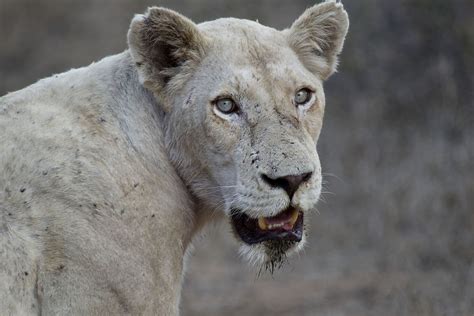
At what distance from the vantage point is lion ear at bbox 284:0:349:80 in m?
5.57

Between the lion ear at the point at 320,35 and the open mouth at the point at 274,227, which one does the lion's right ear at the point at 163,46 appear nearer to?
the lion ear at the point at 320,35

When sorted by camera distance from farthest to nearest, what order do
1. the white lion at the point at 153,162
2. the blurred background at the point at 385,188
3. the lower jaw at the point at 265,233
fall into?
the blurred background at the point at 385,188 → the lower jaw at the point at 265,233 → the white lion at the point at 153,162

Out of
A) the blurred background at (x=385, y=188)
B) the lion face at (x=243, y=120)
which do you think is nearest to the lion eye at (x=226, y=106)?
the lion face at (x=243, y=120)

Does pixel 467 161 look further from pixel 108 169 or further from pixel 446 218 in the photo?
pixel 108 169

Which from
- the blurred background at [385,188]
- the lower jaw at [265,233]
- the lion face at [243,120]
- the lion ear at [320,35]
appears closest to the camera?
the lion face at [243,120]

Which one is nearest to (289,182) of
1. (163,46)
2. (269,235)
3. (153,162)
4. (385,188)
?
(269,235)

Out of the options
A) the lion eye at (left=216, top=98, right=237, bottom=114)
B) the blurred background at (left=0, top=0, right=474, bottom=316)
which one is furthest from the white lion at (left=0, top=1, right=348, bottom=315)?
the blurred background at (left=0, top=0, right=474, bottom=316)

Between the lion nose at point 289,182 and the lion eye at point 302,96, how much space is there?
20.4 inches

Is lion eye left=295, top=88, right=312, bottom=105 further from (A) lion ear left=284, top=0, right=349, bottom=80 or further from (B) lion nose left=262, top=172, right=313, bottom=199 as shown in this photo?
(B) lion nose left=262, top=172, right=313, bottom=199

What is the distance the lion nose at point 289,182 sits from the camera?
16.0ft

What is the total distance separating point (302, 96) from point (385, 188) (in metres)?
7.94

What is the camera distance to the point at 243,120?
5133 millimetres

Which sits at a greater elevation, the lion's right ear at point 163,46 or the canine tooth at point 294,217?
the lion's right ear at point 163,46

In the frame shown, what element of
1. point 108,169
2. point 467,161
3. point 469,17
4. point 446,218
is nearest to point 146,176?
point 108,169
